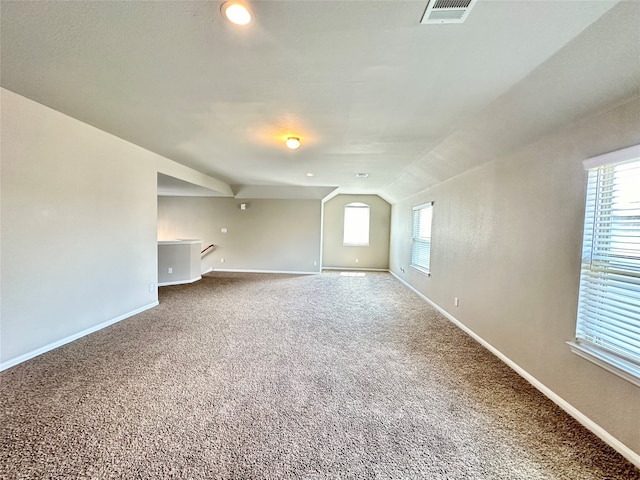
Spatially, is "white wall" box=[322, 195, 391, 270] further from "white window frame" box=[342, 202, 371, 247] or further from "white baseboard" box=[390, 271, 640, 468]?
"white baseboard" box=[390, 271, 640, 468]

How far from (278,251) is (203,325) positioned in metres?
4.70

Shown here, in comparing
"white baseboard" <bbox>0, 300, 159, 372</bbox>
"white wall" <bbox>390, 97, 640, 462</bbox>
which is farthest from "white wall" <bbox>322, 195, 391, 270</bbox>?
"white baseboard" <bbox>0, 300, 159, 372</bbox>

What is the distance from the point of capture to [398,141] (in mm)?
3611

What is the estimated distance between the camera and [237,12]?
1.49 m

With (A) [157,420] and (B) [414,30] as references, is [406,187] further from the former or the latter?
(A) [157,420]

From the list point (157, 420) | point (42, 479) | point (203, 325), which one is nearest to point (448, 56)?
point (157, 420)

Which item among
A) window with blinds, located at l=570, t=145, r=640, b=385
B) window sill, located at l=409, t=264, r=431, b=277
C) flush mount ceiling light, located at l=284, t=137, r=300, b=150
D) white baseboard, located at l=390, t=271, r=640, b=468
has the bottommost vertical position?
white baseboard, located at l=390, t=271, r=640, b=468

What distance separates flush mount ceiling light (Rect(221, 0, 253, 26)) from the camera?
4.73 ft

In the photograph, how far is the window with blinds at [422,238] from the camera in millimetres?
5672

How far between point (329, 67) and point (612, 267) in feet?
7.83

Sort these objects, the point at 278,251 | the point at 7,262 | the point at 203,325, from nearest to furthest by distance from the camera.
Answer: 1. the point at 7,262
2. the point at 203,325
3. the point at 278,251

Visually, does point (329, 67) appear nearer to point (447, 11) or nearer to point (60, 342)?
point (447, 11)

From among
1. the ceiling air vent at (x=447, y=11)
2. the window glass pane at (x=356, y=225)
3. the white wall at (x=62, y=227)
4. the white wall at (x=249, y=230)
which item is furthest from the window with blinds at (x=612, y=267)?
the window glass pane at (x=356, y=225)

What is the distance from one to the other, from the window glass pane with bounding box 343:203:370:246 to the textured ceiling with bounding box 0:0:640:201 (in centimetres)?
619
